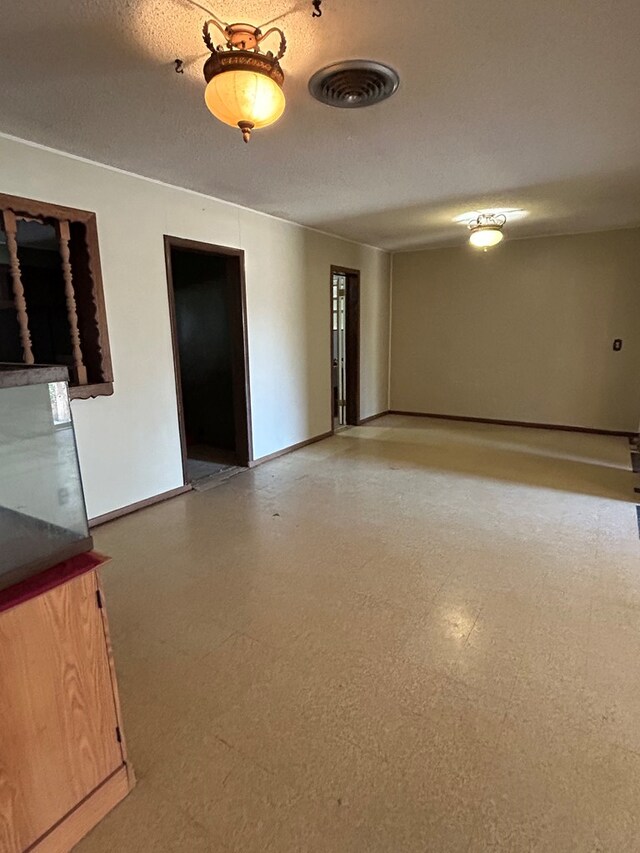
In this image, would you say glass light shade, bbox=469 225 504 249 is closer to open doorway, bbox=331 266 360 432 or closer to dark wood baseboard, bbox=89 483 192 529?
open doorway, bbox=331 266 360 432

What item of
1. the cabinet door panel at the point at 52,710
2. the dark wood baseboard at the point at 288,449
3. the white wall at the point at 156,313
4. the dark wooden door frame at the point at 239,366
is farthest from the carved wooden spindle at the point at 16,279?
the dark wood baseboard at the point at 288,449

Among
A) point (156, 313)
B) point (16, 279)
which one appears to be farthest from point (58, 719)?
point (156, 313)

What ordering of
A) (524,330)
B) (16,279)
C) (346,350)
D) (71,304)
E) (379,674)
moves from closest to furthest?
(379,674), (16,279), (71,304), (524,330), (346,350)

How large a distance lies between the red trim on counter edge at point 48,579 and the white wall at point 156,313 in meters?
2.14

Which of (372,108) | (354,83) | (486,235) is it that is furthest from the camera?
(486,235)

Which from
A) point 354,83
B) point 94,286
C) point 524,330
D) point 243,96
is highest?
point 354,83

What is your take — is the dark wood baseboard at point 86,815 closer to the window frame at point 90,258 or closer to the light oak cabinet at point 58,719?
the light oak cabinet at point 58,719

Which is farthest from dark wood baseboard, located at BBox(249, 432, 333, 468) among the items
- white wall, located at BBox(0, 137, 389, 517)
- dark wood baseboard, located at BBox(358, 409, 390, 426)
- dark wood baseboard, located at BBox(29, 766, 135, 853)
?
dark wood baseboard, located at BBox(29, 766, 135, 853)

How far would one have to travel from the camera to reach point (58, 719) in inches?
48.1

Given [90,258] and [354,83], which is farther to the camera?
[90,258]

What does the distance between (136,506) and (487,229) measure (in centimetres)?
403

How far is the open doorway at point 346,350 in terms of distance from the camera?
613 centimetres

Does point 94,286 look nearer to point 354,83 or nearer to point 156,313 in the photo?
point 156,313

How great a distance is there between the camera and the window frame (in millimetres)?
2736
